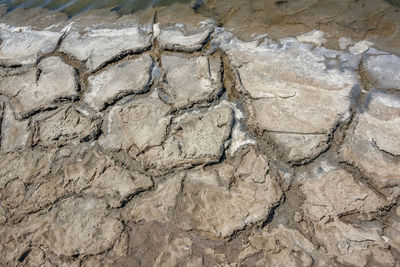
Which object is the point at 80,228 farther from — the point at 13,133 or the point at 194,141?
the point at 13,133

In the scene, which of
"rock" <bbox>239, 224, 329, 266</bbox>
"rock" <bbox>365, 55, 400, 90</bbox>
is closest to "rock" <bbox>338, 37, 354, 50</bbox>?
"rock" <bbox>365, 55, 400, 90</bbox>

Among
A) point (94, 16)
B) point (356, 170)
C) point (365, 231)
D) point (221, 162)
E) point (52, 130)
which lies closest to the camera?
point (365, 231)

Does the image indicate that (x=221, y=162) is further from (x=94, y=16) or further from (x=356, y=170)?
(x=94, y=16)

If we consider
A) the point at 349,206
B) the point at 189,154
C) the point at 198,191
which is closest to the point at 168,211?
the point at 198,191

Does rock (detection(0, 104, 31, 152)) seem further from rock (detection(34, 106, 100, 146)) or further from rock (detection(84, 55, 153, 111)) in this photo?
rock (detection(84, 55, 153, 111))

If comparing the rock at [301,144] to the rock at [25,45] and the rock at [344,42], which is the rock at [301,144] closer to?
the rock at [344,42]
